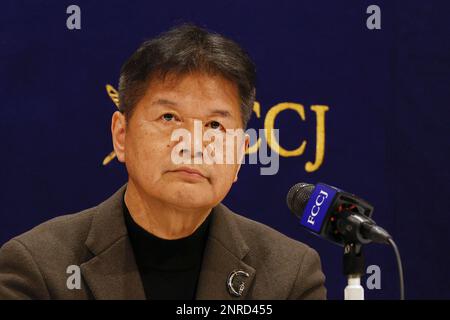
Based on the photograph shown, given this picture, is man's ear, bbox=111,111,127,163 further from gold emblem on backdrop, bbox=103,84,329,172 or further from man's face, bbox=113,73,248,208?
gold emblem on backdrop, bbox=103,84,329,172

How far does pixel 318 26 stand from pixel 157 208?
2.75 ft

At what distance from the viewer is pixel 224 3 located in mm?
Answer: 2307

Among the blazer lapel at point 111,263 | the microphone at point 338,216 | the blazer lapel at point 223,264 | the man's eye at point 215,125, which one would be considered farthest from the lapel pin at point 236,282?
the microphone at point 338,216

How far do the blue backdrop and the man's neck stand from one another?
1.08 feet

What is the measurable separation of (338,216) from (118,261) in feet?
2.17

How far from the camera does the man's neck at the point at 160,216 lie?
191cm

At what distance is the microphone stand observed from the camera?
1.36m

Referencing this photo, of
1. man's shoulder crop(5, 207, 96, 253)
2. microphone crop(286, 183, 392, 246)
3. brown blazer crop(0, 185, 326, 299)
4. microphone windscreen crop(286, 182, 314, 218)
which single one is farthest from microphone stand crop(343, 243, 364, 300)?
man's shoulder crop(5, 207, 96, 253)

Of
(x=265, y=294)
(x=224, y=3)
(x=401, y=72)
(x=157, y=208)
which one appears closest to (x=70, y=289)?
(x=157, y=208)

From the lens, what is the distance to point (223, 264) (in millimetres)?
1901

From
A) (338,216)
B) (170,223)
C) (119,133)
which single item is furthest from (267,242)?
(338,216)

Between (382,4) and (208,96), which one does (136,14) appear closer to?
(208,96)

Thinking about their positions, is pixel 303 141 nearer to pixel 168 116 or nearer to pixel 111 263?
pixel 168 116

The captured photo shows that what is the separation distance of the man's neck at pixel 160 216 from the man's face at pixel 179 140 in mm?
52
